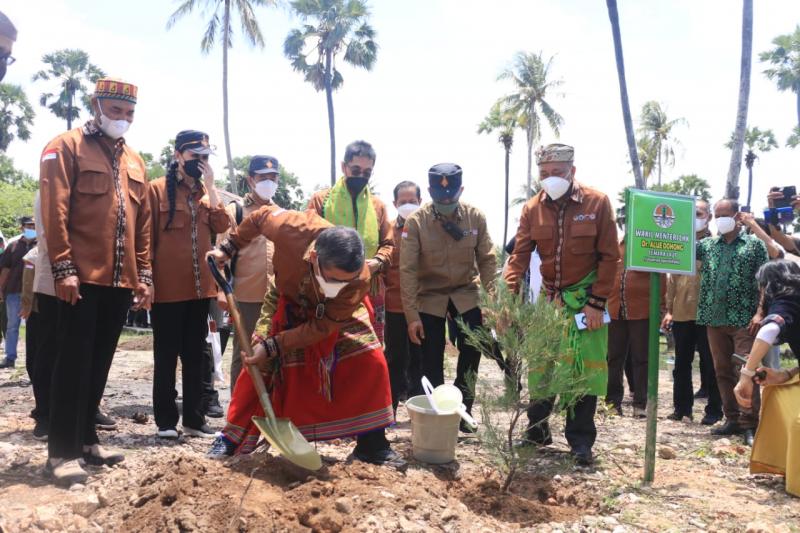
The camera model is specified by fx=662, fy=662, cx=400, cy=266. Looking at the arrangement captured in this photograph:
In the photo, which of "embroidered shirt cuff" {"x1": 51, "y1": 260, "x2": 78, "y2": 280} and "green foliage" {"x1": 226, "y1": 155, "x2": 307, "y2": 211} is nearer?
"embroidered shirt cuff" {"x1": 51, "y1": 260, "x2": 78, "y2": 280}

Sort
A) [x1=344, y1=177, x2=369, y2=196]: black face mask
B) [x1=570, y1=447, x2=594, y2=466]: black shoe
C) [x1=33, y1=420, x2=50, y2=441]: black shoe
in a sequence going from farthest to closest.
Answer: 1. [x1=344, y1=177, x2=369, y2=196]: black face mask
2. [x1=33, y1=420, x2=50, y2=441]: black shoe
3. [x1=570, y1=447, x2=594, y2=466]: black shoe

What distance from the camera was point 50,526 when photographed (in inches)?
107

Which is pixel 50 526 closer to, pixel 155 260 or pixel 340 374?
pixel 340 374

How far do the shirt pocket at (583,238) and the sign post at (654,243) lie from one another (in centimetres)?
44

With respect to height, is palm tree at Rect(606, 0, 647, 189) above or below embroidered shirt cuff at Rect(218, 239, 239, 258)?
above

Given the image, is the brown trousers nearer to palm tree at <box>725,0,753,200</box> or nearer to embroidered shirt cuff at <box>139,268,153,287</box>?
embroidered shirt cuff at <box>139,268,153,287</box>

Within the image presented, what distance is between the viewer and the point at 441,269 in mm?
4637

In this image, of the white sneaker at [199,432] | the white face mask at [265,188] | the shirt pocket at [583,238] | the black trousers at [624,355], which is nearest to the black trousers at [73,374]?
the white sneaker at [199,432]

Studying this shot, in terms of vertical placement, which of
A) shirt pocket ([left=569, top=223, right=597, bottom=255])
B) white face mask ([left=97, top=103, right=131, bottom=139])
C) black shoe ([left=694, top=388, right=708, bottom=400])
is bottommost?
black shoe ([left=694, top=388, right=708, bottom=400])

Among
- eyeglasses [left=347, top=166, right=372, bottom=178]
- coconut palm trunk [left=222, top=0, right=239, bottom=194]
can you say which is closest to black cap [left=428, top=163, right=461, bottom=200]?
eyeglasses [left=347, top=166, right=372, bottom=178]

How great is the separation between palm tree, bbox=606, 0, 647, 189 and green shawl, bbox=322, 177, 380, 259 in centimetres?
1116

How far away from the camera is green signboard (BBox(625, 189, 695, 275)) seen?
373 centimetres

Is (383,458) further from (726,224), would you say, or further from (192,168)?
(726,224)

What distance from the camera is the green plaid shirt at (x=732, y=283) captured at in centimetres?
529
